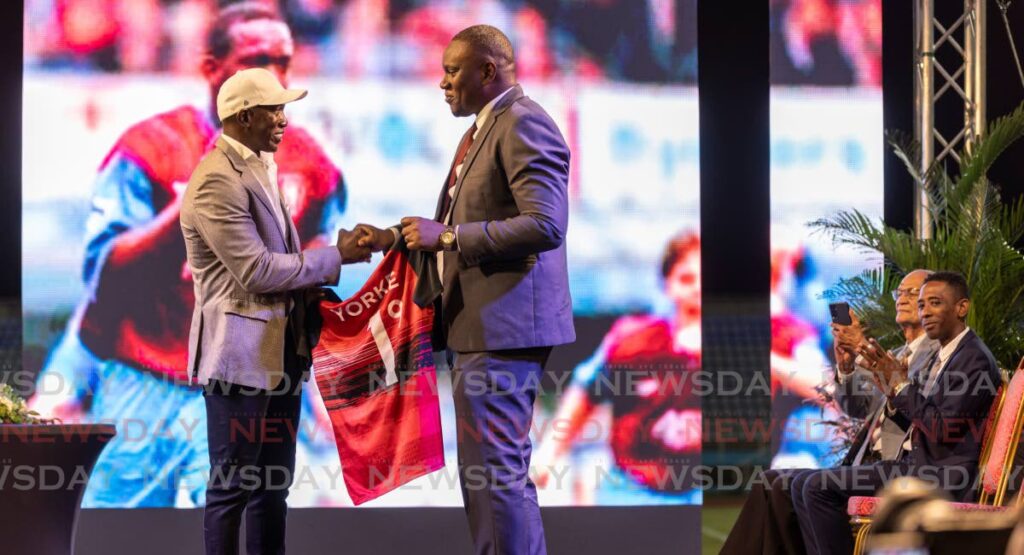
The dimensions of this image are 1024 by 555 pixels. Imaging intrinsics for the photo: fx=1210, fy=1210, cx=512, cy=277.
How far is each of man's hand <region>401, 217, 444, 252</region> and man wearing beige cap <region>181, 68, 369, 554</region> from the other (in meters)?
0.53

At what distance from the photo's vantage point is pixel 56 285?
19.4ft

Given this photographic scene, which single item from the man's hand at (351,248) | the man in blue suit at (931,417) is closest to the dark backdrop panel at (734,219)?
the man in blue suit at (931,417)

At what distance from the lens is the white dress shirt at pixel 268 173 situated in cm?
371

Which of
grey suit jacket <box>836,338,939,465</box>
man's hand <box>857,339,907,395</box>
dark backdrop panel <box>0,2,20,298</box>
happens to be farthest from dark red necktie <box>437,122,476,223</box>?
dark backdrop panel <box>0,2,20,298</box>

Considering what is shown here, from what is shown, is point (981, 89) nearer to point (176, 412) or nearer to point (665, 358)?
point (665, 358)

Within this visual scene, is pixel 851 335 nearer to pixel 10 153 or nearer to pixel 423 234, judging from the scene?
pixel 423 234

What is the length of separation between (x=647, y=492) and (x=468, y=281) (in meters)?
3.09

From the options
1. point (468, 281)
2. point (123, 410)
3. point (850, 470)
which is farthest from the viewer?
point (123, 410)

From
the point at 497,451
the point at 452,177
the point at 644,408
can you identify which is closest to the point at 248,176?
the point at 452,177

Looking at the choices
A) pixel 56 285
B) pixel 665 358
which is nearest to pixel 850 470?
pixel 665 358

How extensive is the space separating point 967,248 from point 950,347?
1506mm

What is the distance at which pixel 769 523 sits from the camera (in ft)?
15.9

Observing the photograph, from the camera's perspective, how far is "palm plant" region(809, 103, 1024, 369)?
5.48 m

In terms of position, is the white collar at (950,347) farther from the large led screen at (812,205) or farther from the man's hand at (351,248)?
the man's hand at (351,248)
